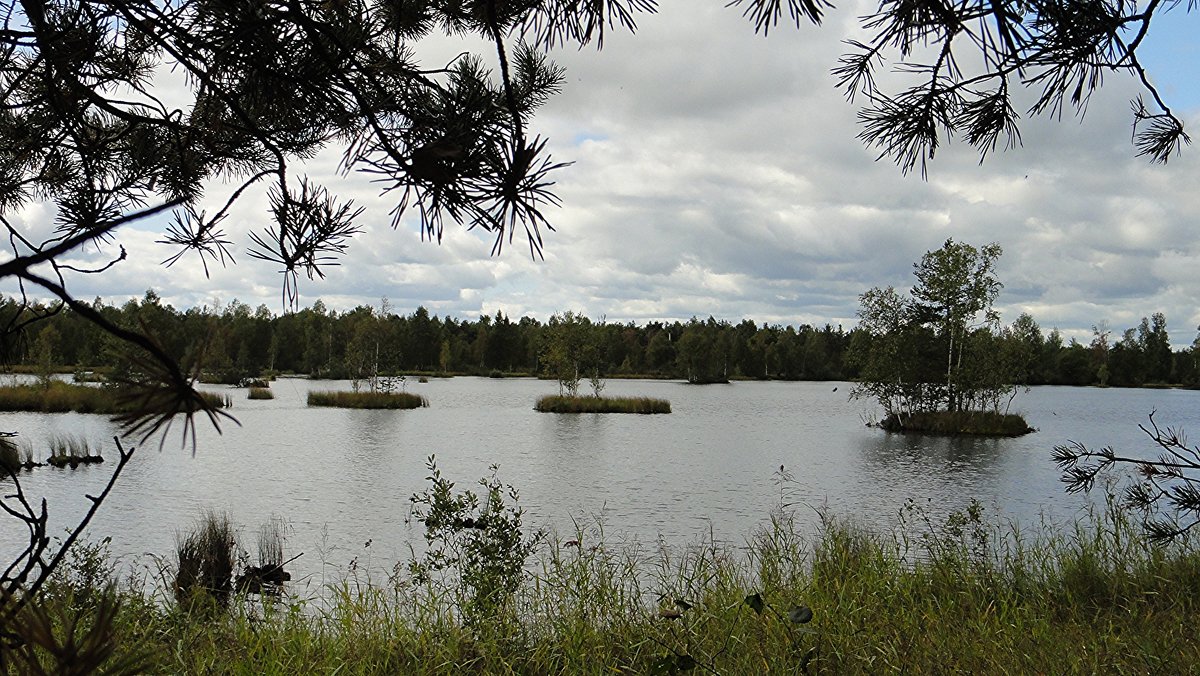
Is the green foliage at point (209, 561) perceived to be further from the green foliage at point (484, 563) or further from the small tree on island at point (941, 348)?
the small tree on island at point (941, 348)

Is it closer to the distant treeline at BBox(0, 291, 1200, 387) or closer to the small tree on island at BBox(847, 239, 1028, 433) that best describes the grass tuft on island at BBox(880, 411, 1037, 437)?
the small tree on island at BBox(847, 239, 1028, 433)

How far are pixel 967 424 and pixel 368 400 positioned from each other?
21712mm

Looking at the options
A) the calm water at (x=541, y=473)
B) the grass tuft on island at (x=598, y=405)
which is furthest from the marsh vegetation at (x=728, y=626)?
the grass tuft on island at (x=598, y=405)

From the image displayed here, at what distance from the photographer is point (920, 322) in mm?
25391

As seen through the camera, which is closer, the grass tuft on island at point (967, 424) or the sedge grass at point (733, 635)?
the sedge grass at point (733, 635)

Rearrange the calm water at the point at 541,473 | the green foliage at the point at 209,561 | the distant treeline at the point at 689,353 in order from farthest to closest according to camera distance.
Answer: the distant treeline at the point at 689,353 → the calm water at the point at 541,473 → the green foliage at the point at 209,561

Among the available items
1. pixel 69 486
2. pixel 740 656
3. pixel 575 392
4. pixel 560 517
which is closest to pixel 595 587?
pixel 740 656

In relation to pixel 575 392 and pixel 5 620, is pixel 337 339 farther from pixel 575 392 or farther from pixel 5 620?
pixel 5 620

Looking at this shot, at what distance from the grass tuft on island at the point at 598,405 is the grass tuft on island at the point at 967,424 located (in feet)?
34.3

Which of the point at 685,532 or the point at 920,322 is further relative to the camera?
the point at 920,322

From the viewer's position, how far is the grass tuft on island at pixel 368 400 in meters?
33.3

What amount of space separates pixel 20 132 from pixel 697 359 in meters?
A: 68.7

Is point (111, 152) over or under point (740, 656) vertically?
over

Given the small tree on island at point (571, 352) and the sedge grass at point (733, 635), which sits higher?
the small tree on island at point (571, 352)
